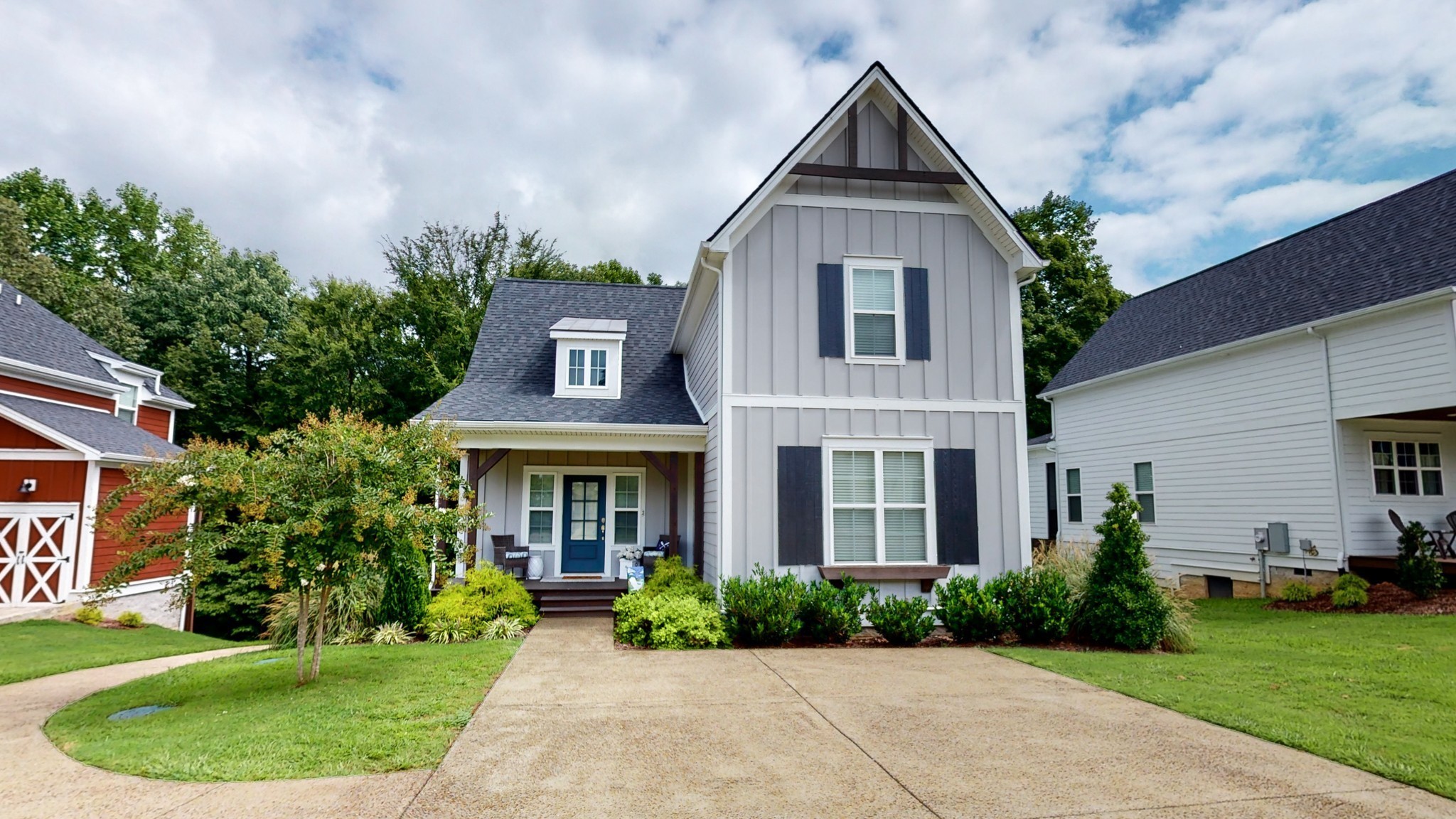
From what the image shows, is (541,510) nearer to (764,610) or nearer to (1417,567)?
(764,610)

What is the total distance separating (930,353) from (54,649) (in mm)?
13474

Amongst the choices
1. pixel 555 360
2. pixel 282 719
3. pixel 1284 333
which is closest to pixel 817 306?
pixel 555 360

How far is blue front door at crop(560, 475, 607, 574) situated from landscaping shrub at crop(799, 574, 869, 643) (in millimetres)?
5100

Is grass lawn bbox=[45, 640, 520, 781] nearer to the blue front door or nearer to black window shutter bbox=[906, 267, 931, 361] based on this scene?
the blue front door

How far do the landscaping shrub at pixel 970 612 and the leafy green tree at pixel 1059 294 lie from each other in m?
19.9

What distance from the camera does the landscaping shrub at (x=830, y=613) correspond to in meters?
9.62

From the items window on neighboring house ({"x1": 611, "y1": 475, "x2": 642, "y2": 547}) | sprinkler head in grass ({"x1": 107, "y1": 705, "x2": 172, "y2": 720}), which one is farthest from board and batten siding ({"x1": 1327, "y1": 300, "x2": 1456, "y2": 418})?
sprinkler head in grass ({"x1": 107, "y1": 705, "x2": 172, "y2": 720})

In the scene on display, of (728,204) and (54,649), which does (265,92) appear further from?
(728,204)

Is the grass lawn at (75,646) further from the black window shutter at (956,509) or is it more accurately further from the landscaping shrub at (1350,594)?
the landscaping shrub at (1350,594)

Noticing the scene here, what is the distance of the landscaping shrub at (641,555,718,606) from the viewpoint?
1048 centimetres

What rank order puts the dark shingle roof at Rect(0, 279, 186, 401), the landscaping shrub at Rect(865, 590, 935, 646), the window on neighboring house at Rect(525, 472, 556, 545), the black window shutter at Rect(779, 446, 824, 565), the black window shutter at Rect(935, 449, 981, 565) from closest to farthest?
the landscaping shrub at Rect(865, 590, 935, 646)
the black window shutter at Rect(779, 446, 824, 565)
the black window shutter at Rect(935, 449, 981, 565)
the window on neighboring house at Rect(525, 472, 556, 545)
the dark shingle roof at Rect(0, 279, 186, 401)

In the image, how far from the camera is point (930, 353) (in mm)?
11023

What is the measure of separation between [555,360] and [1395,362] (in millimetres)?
14526

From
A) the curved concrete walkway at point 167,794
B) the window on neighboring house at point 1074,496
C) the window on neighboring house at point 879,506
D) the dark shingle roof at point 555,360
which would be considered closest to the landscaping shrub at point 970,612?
the window on neighboring house at point 879,506
